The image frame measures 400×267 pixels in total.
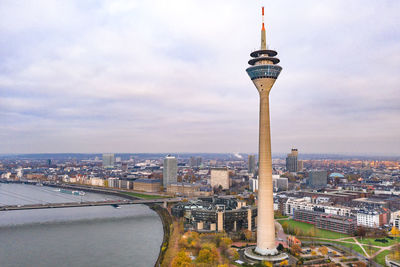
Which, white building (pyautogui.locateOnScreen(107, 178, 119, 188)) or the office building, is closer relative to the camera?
the office building

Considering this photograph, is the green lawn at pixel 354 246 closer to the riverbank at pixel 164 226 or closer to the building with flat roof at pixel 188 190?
the riverbank at pixel 164 226

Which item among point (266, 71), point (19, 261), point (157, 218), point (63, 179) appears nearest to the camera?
point (19, 261)

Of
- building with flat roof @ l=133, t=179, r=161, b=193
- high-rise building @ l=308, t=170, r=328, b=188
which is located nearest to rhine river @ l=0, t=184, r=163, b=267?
building with flat roof @ l=133, t=179, r=161, b=193

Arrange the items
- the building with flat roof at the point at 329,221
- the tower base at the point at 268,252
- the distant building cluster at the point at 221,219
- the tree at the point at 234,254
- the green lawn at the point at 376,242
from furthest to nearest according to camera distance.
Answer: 1. the distant building cluster at the point at 221,219
2. the building with flat roof at the point at 329,221
3. the green lawn at the point at 376,242
4. the tower base at the point at 268,252
5. the tree at the point at 234,254

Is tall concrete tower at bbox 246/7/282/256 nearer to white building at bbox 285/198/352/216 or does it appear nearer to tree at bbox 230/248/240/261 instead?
tree at bbox 230/248/240/261

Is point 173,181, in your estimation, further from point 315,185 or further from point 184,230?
point 184,230

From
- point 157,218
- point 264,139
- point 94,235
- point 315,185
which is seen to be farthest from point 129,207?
point 315,185

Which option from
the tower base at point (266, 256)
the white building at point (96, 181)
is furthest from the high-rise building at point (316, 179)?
the white building at point (96, 181)
